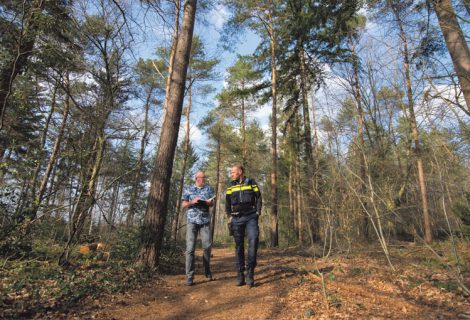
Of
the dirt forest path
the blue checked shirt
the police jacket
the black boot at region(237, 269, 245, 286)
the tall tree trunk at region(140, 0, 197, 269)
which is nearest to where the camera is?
the dirt forest path

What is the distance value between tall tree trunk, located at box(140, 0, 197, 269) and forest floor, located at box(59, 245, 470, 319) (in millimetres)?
584

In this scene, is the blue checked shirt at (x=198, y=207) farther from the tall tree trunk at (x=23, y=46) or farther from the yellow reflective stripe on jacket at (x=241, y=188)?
the tall tree trunk at (x=23, y=46)

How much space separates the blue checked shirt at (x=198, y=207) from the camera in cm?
436

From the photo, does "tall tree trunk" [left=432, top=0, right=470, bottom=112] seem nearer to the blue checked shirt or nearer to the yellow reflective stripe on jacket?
the yellow reflective stripe on jacket

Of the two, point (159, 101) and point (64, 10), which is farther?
point (159, 101)

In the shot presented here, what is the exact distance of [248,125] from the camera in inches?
811

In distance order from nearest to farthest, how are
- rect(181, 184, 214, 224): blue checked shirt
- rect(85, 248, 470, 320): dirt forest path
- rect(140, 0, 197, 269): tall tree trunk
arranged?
rect(85, 248, 470, 320): dirt forest path
rect(181, 184, 214, 224): blue checked shirt
rect(140, 0, 197, 269): tall tree trunk

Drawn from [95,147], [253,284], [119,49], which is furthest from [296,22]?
[253,284]

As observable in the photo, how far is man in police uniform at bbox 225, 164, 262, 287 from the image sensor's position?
4.02m

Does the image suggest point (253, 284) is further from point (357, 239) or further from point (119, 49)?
point (119, 49)

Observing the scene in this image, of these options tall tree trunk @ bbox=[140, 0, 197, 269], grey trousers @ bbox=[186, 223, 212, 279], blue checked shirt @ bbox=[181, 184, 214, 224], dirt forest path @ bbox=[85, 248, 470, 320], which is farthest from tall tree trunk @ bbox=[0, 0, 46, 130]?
dirt forest path @ bbox=[85, 248, 470, 320]

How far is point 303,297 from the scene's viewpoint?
3.33 metres

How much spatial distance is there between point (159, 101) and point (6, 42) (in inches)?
442

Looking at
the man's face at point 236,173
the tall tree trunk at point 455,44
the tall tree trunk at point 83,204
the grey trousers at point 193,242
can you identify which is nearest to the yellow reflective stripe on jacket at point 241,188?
the man's face at point 236,173
